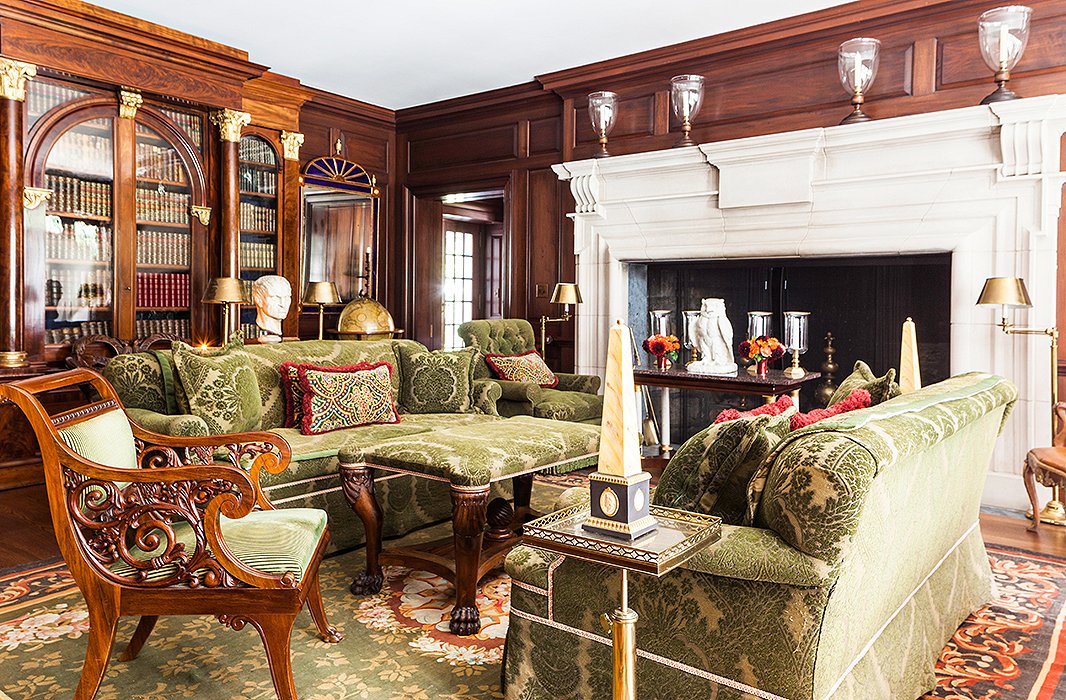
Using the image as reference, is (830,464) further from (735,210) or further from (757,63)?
(757,63)

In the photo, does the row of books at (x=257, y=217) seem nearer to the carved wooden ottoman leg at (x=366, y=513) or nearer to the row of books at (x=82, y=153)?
the row of books at (x=82, y=153)

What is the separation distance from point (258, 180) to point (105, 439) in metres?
4.24

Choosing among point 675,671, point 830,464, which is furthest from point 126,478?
point 830,464

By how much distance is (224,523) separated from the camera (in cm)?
228

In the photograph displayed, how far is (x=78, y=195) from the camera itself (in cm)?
484

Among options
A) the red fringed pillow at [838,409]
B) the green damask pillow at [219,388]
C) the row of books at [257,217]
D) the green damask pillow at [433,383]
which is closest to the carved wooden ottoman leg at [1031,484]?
the red fringed pillow at [838,409]

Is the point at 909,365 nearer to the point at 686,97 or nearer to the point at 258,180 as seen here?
the point at 686,97

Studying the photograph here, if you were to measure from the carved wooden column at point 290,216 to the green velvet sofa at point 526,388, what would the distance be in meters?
1.54

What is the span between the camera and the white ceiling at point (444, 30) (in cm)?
477

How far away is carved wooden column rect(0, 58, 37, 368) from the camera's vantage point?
14.5 ft

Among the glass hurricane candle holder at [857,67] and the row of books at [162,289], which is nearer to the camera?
the glass hurricane candle holder at [857,67]

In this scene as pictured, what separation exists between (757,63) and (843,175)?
1.04 m

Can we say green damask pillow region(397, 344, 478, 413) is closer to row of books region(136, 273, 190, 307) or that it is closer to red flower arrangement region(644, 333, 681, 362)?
red flower arrangement region(644, 333, 681, 362)

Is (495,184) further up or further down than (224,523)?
further up
